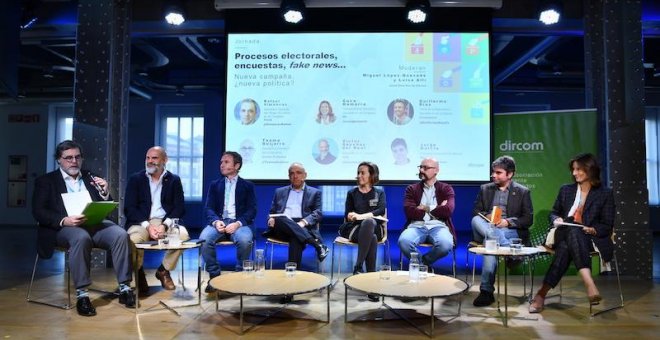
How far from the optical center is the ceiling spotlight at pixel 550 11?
16.5 ft

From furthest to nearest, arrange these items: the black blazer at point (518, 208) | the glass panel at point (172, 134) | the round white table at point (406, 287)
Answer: the glass panel at point (172, 134) < the black blazer at point (518, 208) < the round white table at point (406, 287)

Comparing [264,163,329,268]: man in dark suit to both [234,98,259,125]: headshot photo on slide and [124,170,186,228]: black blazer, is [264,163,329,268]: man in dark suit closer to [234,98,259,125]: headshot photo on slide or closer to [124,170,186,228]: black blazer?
[124,170,186,228]: black blazer

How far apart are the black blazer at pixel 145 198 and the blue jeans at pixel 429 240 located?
1999 millimetres

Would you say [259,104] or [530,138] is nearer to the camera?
[530,138]

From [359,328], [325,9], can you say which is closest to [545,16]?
[325,9]

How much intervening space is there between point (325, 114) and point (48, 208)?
274cm

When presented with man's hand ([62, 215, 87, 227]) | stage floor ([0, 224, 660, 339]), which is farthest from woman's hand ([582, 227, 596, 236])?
man's hand ([62, 215, 87, 227])

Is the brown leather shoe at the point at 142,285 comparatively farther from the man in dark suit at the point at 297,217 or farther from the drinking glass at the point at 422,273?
the drinking glass at the point at 422,273

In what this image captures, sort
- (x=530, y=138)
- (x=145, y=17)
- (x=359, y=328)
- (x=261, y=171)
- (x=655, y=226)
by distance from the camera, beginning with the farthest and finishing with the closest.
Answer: (x=655, y=226) < (x=145, y=17) < (x=261, y=171) < (x=530, y=138) < (x=359, y=328)

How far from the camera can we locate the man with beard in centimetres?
398

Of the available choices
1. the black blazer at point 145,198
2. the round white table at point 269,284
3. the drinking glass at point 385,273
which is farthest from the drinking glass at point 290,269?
the black blazer at point 145,198

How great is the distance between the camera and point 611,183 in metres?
4.84

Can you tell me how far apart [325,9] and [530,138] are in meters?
2.62

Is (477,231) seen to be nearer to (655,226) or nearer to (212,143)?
(212,143)
